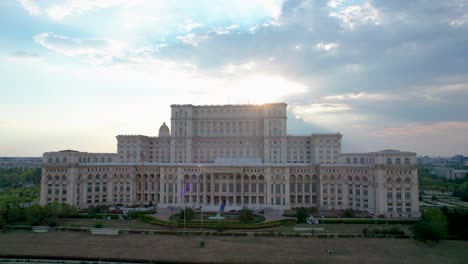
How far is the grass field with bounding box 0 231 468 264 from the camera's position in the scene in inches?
1613

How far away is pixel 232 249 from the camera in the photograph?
4481 centimetres

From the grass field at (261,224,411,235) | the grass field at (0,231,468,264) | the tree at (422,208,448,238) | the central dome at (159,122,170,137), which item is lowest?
the grass field at (0,231,468,264)

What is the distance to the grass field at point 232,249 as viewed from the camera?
41.0 meters

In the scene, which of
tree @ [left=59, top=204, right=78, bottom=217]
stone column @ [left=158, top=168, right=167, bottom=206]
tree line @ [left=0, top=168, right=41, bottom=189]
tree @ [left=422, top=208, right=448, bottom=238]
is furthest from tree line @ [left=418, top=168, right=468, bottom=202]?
tree line @ [left=0, top=168, right=41, bottom=189]

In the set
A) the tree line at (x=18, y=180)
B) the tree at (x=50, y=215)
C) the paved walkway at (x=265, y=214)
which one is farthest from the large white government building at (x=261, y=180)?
the tree line at (x=18, y=180)

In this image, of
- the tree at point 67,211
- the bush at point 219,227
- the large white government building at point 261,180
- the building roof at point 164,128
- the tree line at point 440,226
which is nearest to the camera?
the tree line at point 440,226

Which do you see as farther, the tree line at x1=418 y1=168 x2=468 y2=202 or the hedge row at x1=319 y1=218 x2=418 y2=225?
the tree line at x1=418 y1=168 x2=468 y2=202

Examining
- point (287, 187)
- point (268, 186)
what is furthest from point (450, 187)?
point (268, 186)

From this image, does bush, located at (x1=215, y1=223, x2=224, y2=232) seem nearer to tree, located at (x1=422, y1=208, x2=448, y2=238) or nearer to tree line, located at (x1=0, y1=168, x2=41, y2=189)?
tree, located at (x1=422, y1=208, x2=448, y2=238)

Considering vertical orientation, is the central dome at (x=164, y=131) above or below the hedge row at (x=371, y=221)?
above

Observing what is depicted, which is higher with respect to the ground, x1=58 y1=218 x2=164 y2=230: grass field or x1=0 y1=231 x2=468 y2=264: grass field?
x1=58 y1=218 x2=164 y2=230: grass field

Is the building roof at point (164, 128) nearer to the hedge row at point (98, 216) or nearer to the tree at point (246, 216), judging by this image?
the hedge row at point (98, 216)

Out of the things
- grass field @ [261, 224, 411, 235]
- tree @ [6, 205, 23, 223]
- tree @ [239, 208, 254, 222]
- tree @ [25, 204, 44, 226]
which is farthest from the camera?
tree @ [239, 208, 254, 222]

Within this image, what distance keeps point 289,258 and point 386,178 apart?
131ft
